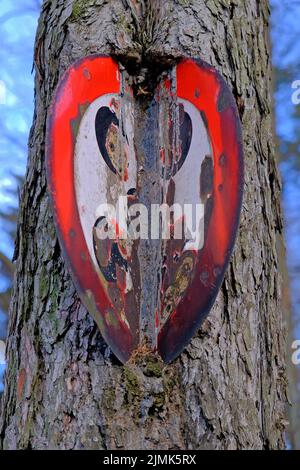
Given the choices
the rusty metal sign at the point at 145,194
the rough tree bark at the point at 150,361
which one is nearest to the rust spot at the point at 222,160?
the rusty metal sign at the point at 145,194

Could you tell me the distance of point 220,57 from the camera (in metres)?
1.31

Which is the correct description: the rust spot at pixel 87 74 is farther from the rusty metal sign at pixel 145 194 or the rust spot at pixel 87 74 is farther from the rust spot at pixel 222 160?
the rust spot at pixel 222 160

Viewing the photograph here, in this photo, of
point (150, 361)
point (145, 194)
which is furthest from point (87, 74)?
point (150, 361)

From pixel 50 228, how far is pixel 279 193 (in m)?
0.50

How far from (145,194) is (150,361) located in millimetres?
331

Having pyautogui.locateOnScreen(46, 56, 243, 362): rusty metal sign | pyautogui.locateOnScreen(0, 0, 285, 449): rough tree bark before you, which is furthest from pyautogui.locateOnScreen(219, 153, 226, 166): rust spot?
pyautogui.locateOnScreen(0, 0, 285, 449): rough tree bark

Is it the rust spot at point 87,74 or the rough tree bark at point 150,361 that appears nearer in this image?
the rough tree bark at point 150,361

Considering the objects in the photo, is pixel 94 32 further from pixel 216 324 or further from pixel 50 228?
pixel 216 324

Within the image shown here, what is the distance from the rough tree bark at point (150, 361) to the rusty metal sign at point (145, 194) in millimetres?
54

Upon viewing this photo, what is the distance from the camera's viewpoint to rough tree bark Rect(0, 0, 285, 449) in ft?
3.41

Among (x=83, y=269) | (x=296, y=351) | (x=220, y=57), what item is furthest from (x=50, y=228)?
(x=296, y=351)

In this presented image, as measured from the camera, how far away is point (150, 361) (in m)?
1.11

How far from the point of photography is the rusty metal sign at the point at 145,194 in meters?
1.08

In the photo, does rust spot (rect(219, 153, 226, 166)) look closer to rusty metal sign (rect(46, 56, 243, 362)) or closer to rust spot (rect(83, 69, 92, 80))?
rusty metal sign (rect(46, 56, 243, 362))
